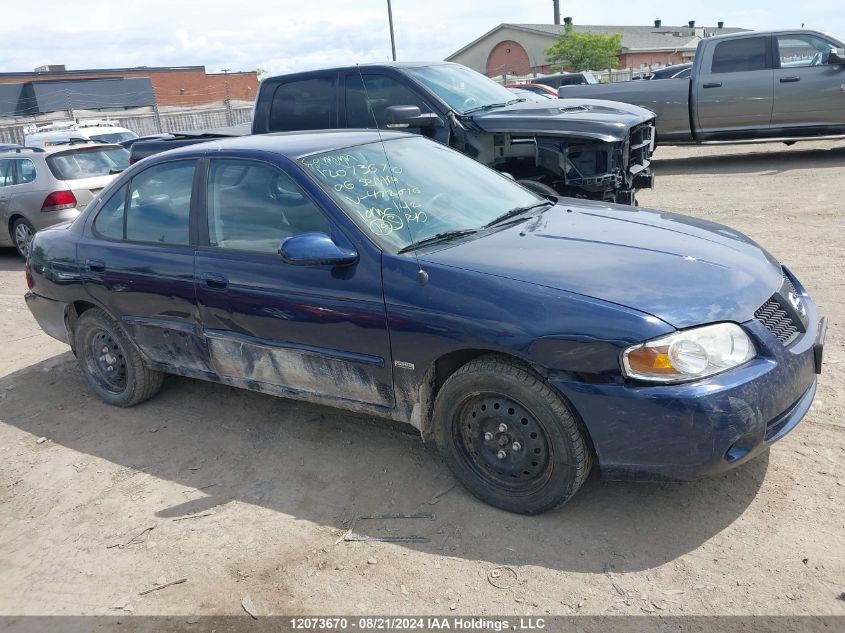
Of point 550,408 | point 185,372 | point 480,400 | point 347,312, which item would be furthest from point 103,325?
point 550,408

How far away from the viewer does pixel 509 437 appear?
10.8ft

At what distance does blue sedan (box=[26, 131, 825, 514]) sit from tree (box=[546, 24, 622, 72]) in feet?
144

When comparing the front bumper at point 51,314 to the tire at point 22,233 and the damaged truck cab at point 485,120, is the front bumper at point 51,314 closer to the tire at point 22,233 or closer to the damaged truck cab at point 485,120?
the damaged truck cab at point 485,120

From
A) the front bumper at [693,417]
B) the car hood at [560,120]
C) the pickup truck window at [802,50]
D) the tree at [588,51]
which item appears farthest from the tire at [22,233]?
the tree at [588,51]

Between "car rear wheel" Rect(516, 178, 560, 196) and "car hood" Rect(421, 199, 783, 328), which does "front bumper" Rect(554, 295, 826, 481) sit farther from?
"car rear wheel" Rect(516, 178, 560, 196)

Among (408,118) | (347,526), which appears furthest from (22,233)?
(347,526)

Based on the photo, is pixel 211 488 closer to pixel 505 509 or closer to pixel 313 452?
pixel 313 452

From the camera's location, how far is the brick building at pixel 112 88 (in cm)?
3809

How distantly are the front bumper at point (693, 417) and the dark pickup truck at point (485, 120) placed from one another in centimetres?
356

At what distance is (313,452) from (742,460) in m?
2.25

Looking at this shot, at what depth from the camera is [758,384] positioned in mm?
2953

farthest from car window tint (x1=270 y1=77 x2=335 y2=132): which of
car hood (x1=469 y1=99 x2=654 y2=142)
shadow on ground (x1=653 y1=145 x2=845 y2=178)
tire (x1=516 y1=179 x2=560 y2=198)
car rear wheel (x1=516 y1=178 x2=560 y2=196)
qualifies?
shadow on ground (x1=653 y1=145 x2=845 y2=178)

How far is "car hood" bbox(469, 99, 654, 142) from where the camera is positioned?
22.3 feet

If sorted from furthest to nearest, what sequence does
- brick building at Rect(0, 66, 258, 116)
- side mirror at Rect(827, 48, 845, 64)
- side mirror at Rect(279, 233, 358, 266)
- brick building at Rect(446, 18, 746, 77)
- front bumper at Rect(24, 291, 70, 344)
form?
1. brick building at Rect(446, 18, 746, 77)
2. brick building at Rect(0, 66, 258, 116)
3. side mirror at Rect(827, 48, 845, 64)
4. front bumper at Rect(24, 291, 70, 344)
5. side mirror at Rect(279, 233, 358, 266)
